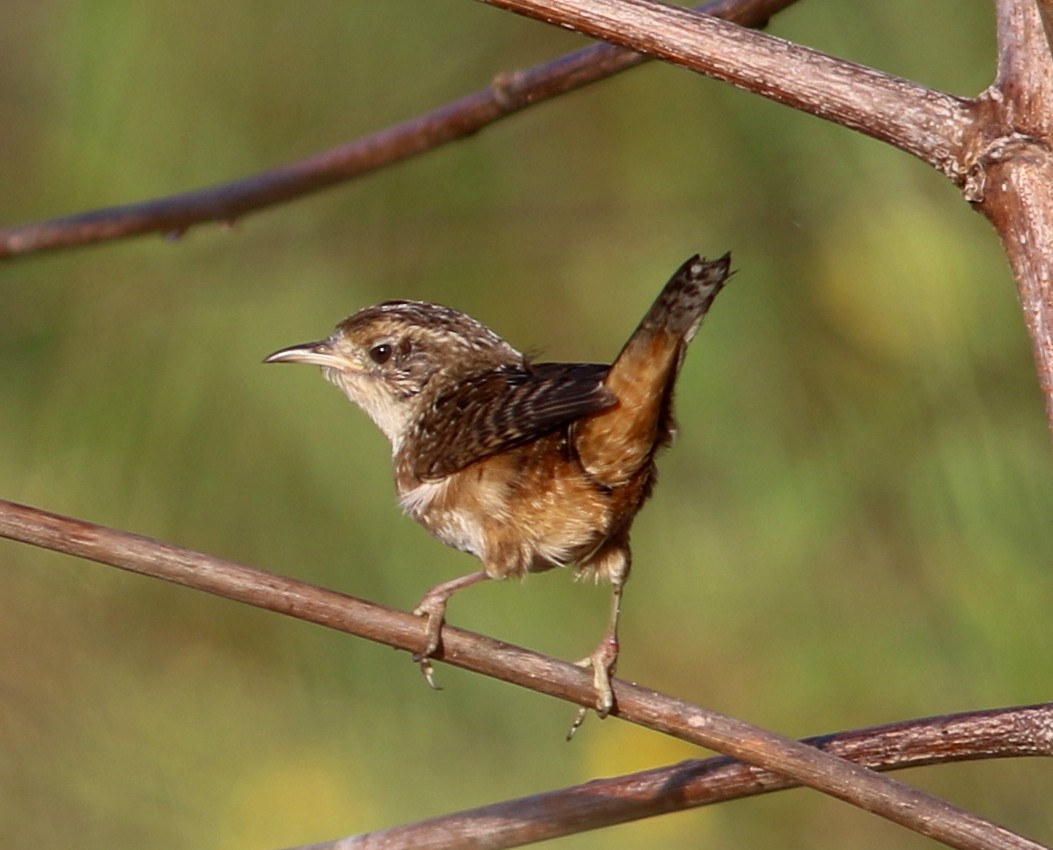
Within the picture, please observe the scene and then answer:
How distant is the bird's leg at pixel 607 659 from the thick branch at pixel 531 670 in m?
0.01

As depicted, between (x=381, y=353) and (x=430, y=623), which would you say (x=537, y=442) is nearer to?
(x=381, y=353)

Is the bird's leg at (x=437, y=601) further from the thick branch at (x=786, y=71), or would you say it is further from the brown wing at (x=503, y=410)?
→ the thick branch at (x=786, y=71)

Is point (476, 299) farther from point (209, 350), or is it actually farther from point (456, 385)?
point (209, 350)

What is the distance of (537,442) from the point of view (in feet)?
7.97

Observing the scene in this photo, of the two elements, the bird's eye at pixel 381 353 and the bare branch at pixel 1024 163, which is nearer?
the bare branch at pixel 1024 163

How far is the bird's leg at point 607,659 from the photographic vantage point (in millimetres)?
1650

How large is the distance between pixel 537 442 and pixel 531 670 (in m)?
0.80

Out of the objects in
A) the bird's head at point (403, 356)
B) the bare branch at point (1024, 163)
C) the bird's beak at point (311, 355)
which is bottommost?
the bare branch at point (1024, 163)

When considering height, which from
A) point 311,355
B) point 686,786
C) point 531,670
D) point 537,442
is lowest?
point 686,786

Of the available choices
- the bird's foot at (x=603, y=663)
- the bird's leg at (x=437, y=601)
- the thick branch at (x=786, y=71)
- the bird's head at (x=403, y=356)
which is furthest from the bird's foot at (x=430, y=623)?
the thick branch at (x=786, y=71)

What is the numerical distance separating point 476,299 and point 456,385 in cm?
37

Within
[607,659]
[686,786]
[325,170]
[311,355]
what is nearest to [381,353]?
[311,355]

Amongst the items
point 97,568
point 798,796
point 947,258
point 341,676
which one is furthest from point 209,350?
point 798,796

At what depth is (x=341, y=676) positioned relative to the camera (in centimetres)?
279
